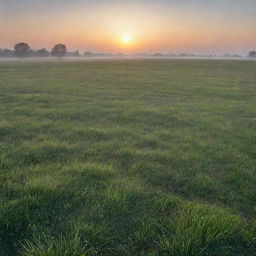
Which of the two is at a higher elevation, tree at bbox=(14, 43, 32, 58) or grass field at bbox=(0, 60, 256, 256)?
tree at bbox=(14, 43, 32, 58)

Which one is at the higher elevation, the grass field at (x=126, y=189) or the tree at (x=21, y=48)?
the tree at (x=21, y=48)

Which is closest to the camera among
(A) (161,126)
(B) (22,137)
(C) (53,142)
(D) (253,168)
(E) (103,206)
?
(E) (103,206)

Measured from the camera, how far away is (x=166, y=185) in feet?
21.4

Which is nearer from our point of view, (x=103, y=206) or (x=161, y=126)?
(x=103, y=206)

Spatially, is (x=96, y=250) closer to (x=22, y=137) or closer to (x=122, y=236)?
(x=122, y=236)

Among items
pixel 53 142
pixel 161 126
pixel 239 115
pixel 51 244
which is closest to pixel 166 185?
pixel 51 244

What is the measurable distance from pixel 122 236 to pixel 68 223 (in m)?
0.95

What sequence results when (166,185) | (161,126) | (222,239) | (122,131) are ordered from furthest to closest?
(161,126) → (122,131) → (166,185) → (222,239)

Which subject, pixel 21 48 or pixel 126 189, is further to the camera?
pixel 21 48

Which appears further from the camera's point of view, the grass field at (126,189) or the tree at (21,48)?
the tree at (21,48)

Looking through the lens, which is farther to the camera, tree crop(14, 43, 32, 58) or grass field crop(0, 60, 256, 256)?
tree crop(14, 43, 32, 58)

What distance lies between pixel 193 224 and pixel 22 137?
7.41 metres

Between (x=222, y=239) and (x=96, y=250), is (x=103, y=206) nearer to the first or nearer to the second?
(x=96, y=250)

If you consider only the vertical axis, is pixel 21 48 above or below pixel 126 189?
above
